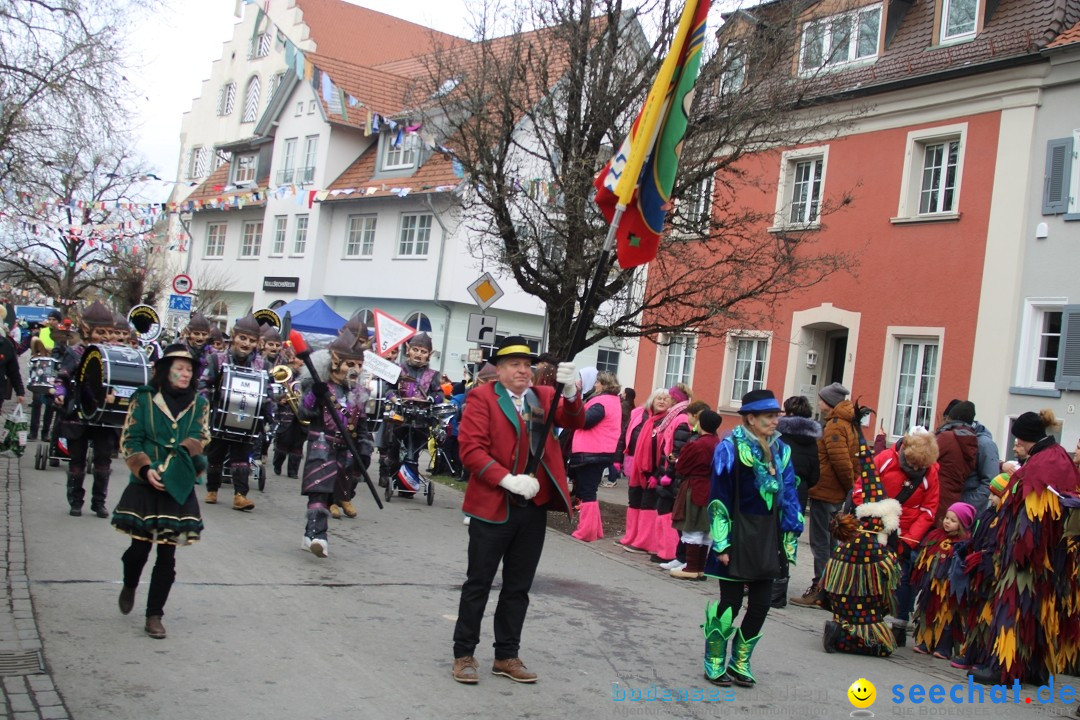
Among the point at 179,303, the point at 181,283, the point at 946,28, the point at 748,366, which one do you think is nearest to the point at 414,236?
the point at 179,303

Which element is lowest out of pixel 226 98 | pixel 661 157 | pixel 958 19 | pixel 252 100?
pixel 661 157

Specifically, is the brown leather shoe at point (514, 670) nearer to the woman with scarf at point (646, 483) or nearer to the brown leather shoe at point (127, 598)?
the brown leather shoe at point (127, 598)

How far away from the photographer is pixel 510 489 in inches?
232

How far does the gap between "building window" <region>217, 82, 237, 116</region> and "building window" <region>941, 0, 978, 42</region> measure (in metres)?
35.7

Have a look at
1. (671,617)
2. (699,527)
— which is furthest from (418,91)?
(671,617)

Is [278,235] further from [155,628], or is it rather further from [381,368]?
[155,628]

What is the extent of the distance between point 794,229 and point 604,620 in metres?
8.09

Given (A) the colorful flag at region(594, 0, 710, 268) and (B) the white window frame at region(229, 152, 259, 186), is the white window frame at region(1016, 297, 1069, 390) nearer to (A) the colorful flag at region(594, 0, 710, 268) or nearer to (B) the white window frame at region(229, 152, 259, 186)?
(A) the colorful flag at region(594, 0, 710, 268)

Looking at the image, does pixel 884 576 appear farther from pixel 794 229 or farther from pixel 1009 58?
pixel 1009 58

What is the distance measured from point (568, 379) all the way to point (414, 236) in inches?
1185

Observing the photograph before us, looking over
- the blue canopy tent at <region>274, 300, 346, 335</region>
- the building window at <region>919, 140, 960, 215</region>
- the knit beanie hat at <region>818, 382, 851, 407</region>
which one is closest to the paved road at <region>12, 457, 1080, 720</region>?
the knit beanie hat at <region>818, 382, 851, 407</region>

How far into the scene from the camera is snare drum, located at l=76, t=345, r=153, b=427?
9984 millimetres

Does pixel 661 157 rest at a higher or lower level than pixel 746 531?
higher

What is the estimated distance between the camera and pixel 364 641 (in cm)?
675
